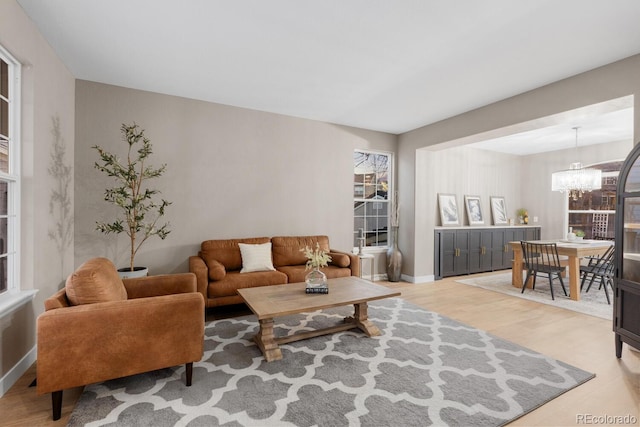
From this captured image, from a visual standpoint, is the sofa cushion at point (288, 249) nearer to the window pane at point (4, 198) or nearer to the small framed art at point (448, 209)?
the window pane at point (4, 198)

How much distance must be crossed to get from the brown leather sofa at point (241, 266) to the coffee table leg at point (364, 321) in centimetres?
98

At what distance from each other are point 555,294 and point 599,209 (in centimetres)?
306

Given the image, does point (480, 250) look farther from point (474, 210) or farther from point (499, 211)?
point (499, 211)

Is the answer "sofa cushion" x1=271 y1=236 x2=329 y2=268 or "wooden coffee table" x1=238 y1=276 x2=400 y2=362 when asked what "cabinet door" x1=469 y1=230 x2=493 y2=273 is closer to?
"sofa cushion" x1=271 y1=236 x2=329 y2=268

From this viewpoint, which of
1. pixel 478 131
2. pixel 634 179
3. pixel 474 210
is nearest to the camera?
pixel 634 179

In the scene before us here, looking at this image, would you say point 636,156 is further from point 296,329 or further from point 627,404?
point 296,329

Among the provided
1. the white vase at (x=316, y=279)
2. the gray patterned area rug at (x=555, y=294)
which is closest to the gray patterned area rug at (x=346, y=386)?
the white vase at (x=316, y=279)

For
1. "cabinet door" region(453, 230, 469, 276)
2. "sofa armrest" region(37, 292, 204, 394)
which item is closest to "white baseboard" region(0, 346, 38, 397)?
"sofa armrest" region(37, 292, 204, 394)

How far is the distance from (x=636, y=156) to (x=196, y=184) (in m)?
4.55

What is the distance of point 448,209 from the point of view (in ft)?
20.4

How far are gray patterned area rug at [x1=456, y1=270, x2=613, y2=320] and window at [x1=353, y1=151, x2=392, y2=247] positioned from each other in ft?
5.62

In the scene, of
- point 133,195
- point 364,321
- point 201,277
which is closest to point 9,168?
point 133,195

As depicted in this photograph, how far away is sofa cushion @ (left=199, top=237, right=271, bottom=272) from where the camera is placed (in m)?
4.01

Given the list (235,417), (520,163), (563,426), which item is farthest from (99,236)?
(520,163)
